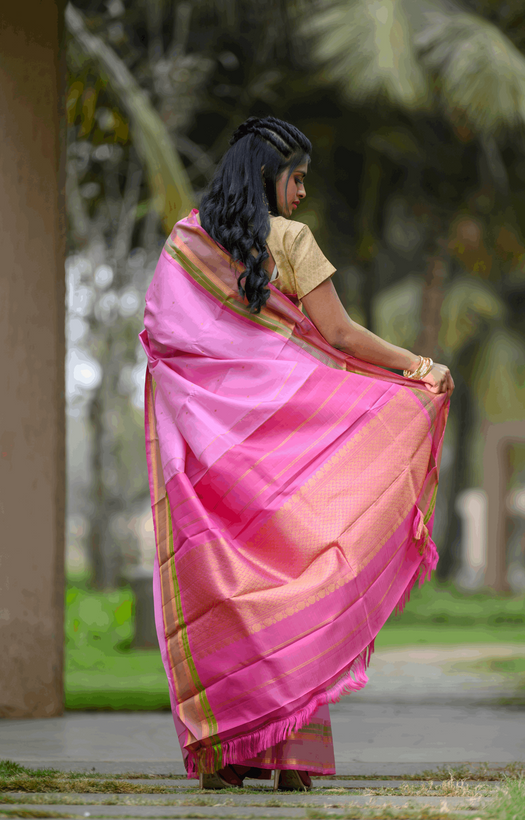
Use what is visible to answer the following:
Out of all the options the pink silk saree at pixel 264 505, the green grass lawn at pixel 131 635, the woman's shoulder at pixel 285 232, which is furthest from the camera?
the green grass lawn at pixel 131 635

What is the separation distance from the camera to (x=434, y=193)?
14.3 metres

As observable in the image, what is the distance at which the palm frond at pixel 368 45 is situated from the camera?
10602 millimetres

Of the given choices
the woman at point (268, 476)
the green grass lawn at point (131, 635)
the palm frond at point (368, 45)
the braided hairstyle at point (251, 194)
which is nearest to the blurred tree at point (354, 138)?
the palm frond at point (368, 45)

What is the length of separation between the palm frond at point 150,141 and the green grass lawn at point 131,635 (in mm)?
2407

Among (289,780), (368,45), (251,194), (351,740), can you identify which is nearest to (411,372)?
(251,194)

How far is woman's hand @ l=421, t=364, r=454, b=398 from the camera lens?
3.06 metres

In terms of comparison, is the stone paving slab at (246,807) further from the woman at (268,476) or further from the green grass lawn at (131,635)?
the green grass lawn at (131,635)

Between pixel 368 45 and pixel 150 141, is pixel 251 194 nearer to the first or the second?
pixel 150 141

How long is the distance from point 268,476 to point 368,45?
9.02m

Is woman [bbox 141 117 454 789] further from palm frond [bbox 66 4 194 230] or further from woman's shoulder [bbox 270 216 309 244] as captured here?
palm frond [bbox 66 4 194 230]

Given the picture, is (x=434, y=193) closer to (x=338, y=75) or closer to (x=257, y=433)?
(x=338, y=75)

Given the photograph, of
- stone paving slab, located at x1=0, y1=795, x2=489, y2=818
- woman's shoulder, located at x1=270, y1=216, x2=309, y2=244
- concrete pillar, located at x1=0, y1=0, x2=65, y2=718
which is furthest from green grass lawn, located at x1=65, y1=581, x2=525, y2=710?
woman's shoulder, located at x1=270, y1=216, x2=309, y2=244

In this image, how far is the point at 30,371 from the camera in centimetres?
446

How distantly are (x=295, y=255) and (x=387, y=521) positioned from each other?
788 mm
